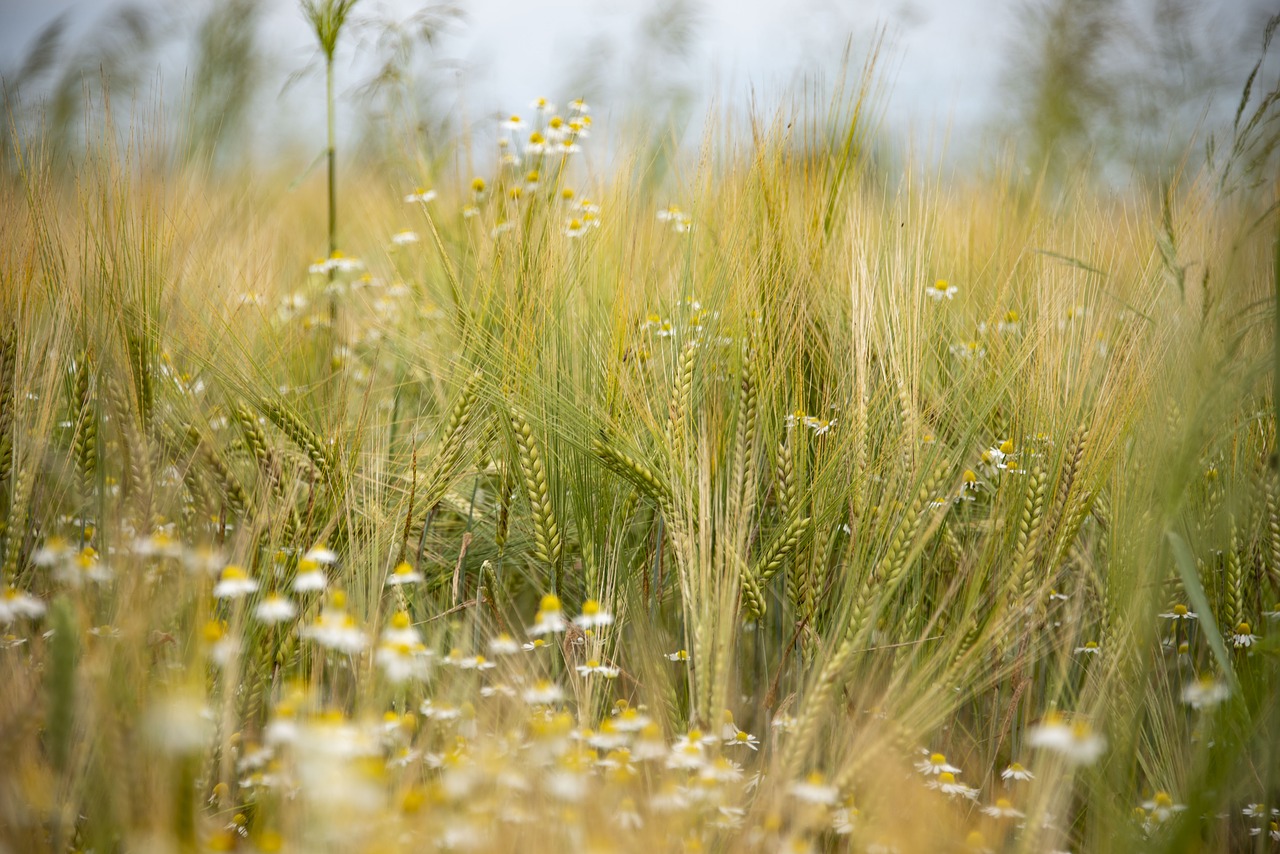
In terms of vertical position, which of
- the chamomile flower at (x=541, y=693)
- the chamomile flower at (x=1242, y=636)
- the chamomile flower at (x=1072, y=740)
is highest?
the chamomile flower at (x=1072, y=740)

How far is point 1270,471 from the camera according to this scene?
1645mm

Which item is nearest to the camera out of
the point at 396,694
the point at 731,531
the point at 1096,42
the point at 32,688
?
the point at 32,688

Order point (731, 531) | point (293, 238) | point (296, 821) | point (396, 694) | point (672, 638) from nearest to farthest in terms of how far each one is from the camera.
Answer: point (296, 821)
point (396, 694)
point (731, 531)
point (672, 638)
point (293, 238)

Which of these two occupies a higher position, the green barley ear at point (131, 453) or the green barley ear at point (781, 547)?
the green barley ear at point (131, 453)

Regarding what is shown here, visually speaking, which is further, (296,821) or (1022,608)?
(1022,608)

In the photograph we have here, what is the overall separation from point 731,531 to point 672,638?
37cm

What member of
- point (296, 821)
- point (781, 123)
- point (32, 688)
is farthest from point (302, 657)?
point (781, 123)

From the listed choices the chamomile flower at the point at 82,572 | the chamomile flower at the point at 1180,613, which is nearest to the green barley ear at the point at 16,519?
the chamomile flower at the point at 82,572

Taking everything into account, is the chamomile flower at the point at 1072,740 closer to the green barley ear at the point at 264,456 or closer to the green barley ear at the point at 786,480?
the green barley ear at the point at 786,480

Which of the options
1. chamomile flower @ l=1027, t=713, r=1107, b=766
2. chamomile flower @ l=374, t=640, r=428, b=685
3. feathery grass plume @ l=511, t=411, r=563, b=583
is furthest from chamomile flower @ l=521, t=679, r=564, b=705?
chamomile flower @ l=1027, t=713, r=1107, b=766

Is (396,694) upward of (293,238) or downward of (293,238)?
downward

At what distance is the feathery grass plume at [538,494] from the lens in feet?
5.07

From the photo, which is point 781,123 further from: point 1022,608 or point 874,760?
point 874,760

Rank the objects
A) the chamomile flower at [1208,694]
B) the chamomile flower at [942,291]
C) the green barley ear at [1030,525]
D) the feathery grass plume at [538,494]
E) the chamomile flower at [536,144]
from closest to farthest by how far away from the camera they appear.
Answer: the chamomile flower at [1208,694], the green barley ear at [1030,525], the feathery grass plume at [538,494], the chamomile flower at [942,291], the chamomile flower at [536,144]
